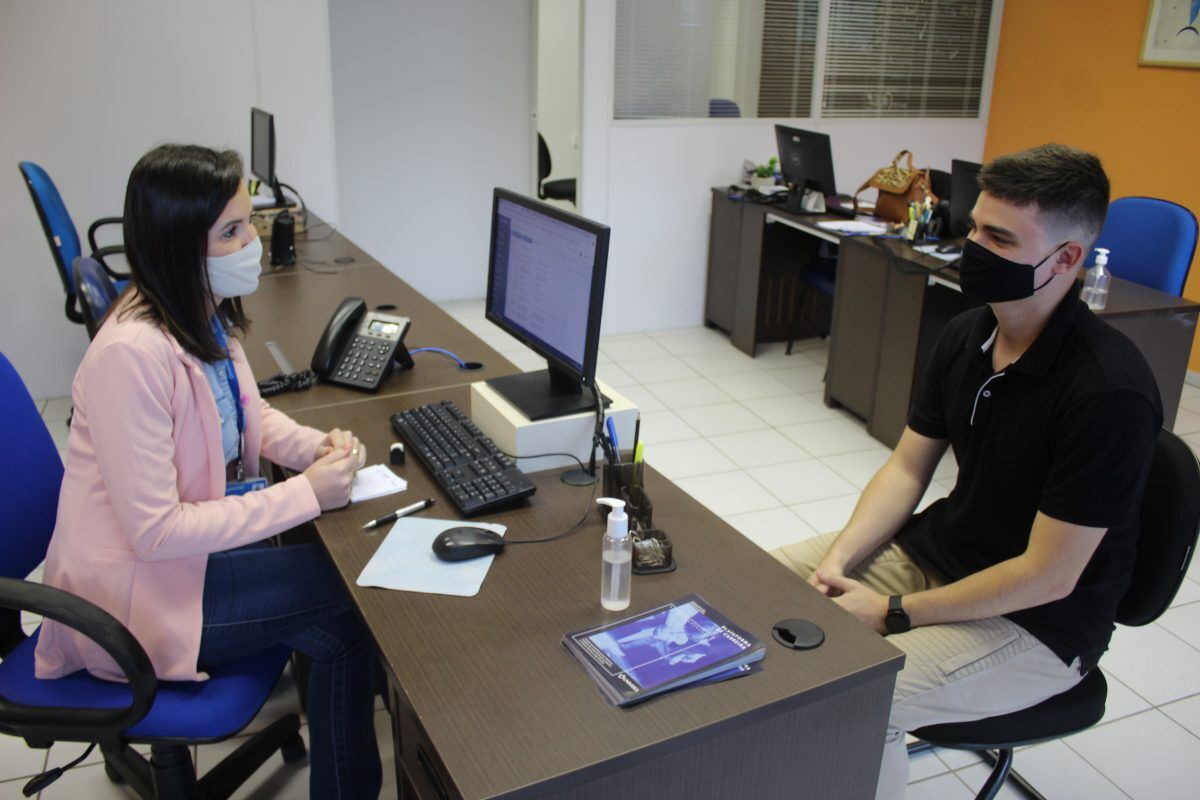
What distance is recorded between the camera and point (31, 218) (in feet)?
13.5

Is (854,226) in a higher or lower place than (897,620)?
higher

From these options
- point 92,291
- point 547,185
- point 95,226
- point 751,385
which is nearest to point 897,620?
point 92,291

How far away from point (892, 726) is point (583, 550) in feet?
1.98

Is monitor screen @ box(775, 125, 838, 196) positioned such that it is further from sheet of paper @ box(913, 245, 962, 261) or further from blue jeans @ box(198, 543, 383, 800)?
blue jeans @ box(198, 543, 383, 800)

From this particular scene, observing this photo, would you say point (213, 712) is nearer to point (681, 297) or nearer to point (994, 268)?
point (994, 268)

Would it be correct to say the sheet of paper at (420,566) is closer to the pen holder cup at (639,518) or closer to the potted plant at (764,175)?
the pen holder cup at (639,518)

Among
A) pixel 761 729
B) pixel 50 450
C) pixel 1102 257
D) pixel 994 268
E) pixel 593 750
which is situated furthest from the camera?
pixel 1102 257

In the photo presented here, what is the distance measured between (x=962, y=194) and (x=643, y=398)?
163 cm

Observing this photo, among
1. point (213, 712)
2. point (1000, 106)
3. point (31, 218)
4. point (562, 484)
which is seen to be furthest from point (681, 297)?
point (213, 712)

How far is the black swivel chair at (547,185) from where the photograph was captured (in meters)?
5.92

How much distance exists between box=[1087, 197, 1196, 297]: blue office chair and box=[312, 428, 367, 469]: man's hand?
9.21 ft

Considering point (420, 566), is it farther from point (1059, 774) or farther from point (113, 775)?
point (1059, 774)

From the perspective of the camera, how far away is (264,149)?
13.2 ft

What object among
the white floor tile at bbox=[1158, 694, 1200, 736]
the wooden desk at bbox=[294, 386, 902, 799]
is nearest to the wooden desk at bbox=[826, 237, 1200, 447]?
the white floor tile at bbox=[1158, 694, 1200, 736]
